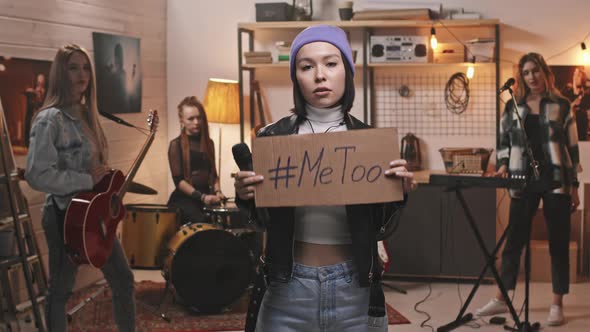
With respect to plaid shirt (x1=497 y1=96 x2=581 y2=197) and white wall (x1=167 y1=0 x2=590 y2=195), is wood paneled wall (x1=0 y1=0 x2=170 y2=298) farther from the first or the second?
plaid shirt (x1=497 y1=96 x2=581 y2=197)

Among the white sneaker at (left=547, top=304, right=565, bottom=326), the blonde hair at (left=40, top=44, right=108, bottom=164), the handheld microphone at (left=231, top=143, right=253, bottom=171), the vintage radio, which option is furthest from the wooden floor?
the handheld microphone at (left=231, top=143, right=253, bottom=171)

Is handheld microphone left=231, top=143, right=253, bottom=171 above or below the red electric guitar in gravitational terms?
above

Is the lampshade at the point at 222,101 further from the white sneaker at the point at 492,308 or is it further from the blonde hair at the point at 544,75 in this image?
the white sneaker at the point at 492,308

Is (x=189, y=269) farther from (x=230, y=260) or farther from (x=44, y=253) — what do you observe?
(x=44, y=253)

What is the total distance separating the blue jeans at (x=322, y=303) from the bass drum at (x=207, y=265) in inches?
117

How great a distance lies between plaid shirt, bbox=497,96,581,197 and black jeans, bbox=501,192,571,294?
95 mm

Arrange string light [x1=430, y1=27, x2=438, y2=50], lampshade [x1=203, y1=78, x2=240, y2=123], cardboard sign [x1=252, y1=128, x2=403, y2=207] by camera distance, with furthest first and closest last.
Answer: lampshade [x1=203, y1=78, x2=240, y2=123] → string light [x1=430, y1=27, x2=438, y2=50] → cardboard sign [x1=252, y1=128, x2=403, y2=207]

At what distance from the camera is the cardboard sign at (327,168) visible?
2.01 m

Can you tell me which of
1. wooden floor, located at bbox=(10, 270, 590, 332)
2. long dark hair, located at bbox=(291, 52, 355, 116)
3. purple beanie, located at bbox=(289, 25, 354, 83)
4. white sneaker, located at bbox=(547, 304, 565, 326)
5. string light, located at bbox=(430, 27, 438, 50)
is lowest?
wooden floor, located at bbox=(10, 270, 590, 332)

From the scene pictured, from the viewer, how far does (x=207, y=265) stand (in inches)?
198

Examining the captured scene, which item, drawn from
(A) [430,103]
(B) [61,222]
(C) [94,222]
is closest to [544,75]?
(A) [430,103]

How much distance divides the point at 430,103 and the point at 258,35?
1525mm

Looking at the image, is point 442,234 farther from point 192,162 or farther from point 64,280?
point 64,280

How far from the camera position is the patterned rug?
15.9 ft
